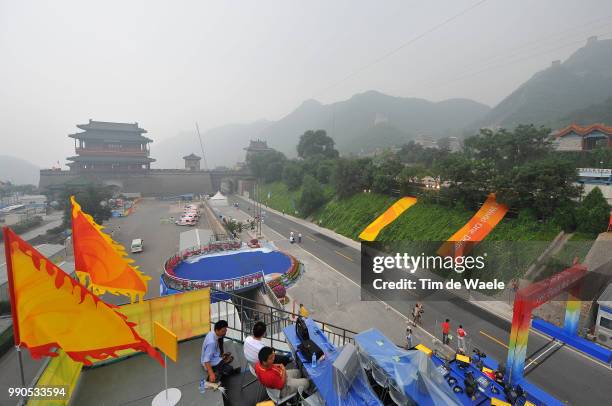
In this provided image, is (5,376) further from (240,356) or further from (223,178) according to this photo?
(223,178)

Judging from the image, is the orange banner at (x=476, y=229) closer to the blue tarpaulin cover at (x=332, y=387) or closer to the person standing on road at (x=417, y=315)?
the person standing on road at (x=417, y=315)

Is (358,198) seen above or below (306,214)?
above

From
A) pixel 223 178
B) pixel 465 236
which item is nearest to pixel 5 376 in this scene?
pixel 465 236

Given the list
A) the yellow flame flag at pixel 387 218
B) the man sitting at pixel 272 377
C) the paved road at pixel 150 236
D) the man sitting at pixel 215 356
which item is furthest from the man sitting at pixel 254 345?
the yellow flame flag at pixel 387 218

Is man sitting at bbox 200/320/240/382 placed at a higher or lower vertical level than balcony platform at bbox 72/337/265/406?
higher

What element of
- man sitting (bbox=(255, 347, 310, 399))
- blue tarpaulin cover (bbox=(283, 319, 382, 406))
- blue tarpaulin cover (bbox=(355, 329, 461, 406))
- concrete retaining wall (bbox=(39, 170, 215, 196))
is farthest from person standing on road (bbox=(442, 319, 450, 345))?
concrete retaining wall (bbox=(39, 170, 215, 196))

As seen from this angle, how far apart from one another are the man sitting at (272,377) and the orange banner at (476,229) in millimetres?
13859

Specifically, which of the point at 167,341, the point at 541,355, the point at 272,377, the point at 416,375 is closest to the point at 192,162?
the point at 541,355

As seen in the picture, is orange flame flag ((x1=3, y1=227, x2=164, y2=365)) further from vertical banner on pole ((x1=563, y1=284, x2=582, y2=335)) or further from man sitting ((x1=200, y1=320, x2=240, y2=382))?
vertical banner on pole ((x1=563, y1=284, x2=582, y2=335))

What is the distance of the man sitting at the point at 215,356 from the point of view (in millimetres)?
4758

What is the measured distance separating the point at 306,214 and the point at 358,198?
23.4 feet

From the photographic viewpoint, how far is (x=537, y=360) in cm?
959

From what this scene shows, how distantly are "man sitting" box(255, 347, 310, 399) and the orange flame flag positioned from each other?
1.55m

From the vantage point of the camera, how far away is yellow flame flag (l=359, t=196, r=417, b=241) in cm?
2234
